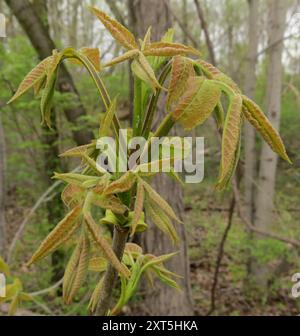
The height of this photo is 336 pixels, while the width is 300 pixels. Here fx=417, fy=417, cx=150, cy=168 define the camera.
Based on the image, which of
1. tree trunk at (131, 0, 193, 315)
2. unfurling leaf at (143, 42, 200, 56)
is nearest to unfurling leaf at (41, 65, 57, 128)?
unfurling leaf at (143, 42, 200, 56)

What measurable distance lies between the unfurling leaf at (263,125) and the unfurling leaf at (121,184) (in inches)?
6.7

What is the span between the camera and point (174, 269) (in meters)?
2.56

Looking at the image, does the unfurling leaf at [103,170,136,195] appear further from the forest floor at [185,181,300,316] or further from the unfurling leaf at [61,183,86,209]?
the forest floor at [185,181,300,316]

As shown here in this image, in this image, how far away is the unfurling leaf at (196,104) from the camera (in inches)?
20.5

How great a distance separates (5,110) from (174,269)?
2.28 m

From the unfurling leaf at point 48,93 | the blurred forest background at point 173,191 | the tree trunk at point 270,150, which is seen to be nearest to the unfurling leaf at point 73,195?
the unfurling leaf at point 48,93

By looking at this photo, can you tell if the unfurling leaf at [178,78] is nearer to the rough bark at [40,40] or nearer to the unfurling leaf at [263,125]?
the unfurling leaf at [263,125]

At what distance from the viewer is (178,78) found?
53 centimetres

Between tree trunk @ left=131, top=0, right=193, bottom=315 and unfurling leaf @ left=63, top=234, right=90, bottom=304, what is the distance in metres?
2.01

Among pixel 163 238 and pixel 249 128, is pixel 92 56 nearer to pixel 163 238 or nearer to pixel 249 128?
pixel 163 238

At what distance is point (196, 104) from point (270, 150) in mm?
3729
